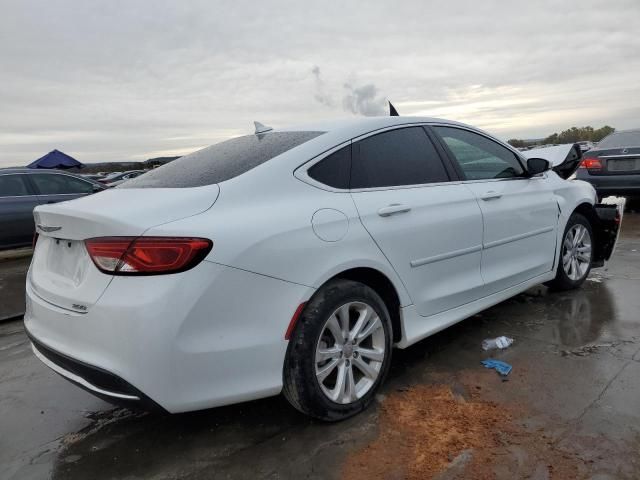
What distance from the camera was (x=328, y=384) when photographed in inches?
112

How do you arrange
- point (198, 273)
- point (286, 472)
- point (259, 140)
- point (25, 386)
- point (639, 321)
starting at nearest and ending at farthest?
point (198, 273) < point (286, 472) < point (259, 140) < point (25, 386) < point (639, 321)

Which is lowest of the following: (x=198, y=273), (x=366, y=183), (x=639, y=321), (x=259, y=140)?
(x=639, y=321)

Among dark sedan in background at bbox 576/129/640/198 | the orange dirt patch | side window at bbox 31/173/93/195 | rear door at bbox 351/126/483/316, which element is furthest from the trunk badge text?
dark sedan in background at bbox 576/129/640/198

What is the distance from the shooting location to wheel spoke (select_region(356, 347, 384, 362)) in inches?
112

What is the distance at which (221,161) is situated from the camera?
2.98 metres

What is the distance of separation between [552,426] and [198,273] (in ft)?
6.21

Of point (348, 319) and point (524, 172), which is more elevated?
point (524, 172)

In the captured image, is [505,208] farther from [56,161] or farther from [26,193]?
[56,161]

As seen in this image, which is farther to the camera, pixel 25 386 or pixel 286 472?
pixel 25 386

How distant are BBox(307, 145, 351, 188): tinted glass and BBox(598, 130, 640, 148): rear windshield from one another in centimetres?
775

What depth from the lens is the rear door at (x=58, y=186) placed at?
9.05 m

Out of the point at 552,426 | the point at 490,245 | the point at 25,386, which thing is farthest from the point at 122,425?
the point at 490,245

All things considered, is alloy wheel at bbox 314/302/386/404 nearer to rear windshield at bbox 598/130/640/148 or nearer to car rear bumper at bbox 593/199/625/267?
car rear bumper at bbox 593/199/625/267

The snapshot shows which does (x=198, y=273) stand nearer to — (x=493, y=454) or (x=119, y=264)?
(x=119, y=264)
